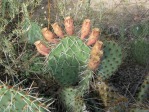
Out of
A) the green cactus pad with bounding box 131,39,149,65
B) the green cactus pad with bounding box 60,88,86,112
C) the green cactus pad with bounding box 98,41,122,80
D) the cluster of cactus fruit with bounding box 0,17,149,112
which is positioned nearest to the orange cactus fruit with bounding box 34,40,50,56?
the cluster of cactus fruit with bounding box 0,17,149,112

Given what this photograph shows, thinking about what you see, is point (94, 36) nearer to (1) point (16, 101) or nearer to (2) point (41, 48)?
(2) point (41, 48)

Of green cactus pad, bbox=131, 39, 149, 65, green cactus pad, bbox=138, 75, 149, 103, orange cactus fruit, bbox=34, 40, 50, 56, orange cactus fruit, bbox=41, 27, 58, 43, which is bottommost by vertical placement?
green cactus pad, bbox=138, 75, 149, 103

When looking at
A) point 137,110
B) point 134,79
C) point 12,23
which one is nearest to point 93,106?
point 137,110

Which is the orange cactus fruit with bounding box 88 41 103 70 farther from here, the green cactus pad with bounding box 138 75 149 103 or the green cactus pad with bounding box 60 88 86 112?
the green cactus pad with bounding box 138 75 149 103

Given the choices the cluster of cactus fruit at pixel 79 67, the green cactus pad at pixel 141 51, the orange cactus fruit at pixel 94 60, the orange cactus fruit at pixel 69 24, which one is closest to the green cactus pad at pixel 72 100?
the cluster of cactus fruit at pixel 79 67

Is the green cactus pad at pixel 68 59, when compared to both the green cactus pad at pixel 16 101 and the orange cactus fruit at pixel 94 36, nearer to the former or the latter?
the orange cactus fruit at pixel 94 36

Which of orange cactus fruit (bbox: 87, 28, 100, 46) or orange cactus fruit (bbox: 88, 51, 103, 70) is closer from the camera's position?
orange cactus fruit (bbox: 88, 51, 103, 70)
